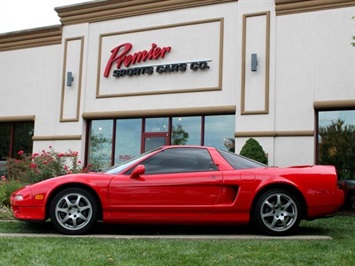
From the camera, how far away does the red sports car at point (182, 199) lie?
599 centimetres

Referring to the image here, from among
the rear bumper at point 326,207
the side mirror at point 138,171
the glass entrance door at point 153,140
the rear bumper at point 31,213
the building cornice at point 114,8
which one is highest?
the building cornice at point 114,8

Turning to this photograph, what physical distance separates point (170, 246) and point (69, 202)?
169 centimetres

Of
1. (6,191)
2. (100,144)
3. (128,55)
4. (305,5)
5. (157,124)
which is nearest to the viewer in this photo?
(6,191)

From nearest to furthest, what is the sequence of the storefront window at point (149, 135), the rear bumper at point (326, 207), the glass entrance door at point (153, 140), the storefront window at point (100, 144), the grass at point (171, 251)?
the grass at point (171, 251) → the rear bumper at point (326, 207) → the storefront window at point (149, 135) → the glass entrance door at point (153, 140) → the storefront window at point (100, 144)

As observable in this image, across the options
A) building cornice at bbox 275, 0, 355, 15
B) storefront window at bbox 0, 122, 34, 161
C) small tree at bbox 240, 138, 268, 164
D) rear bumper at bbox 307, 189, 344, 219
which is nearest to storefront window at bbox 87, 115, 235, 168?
small tree at bbox 240, 138, 268, 164

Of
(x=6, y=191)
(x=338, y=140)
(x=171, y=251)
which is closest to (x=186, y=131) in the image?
(x=338, y=140)

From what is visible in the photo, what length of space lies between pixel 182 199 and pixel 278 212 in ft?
4.21

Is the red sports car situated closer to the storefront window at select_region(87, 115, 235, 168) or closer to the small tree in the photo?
the small tree

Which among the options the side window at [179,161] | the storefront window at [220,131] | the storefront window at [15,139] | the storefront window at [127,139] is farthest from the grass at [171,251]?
the storefront window at [15,139]

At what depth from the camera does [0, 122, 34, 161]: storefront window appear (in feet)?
54.3

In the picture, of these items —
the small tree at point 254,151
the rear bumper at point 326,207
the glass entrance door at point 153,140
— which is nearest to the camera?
the rear bumper at point 326,207

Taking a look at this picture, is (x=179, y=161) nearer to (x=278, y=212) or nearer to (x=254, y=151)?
(x=278, y=212)

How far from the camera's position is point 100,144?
49.7 feet

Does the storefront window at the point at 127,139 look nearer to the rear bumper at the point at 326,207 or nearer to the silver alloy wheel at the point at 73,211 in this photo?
the silver alloy wheel at the point at 73,211
